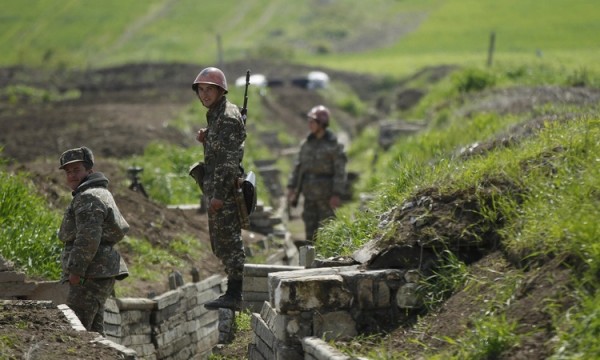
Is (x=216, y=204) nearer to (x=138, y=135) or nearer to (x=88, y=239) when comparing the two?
(x=88, y=239)

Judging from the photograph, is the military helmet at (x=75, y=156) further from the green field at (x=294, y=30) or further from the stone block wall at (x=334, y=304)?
the green field at (x=294, y=30)

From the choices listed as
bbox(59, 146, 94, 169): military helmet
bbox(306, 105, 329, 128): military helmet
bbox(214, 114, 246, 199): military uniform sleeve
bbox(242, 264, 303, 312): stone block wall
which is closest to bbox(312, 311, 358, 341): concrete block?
bbox(214, 114, 246, 199): military uniform sleeve

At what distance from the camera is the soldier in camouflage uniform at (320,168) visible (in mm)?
14586

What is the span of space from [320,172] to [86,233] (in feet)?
19.3

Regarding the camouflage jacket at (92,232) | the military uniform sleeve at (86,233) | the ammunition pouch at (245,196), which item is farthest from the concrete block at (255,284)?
the military uniform sleeve at (86,233)

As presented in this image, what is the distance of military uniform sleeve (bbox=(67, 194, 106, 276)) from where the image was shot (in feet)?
30.0

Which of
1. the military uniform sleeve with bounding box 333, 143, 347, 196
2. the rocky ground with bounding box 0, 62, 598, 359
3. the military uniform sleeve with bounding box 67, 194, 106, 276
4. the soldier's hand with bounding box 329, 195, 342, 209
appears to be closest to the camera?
the rocky ground with bounding box 0, 62, 598, 359

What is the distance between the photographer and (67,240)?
942 centimetres

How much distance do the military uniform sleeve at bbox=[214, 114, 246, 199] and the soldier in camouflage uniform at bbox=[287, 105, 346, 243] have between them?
14.5 ft

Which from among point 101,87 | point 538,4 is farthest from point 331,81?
point 538,4

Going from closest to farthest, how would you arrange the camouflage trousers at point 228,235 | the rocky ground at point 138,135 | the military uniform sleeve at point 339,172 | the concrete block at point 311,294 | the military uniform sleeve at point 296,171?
the rocky ground at point 138,135 < the concrete block at point 311,294 < the camouflage trousers at point 228,235 < the military uniform sleeve at point 339,172 < the military uniform sleeve at point 296,171

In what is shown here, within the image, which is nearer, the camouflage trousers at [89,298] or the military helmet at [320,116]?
the camouflage trousers at [89,298]

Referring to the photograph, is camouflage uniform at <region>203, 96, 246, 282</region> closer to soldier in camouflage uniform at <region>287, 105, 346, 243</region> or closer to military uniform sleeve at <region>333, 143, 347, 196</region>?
soldier in camouflage uniform at <region>287, 105, 346, 243</region>

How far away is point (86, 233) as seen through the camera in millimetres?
9156
